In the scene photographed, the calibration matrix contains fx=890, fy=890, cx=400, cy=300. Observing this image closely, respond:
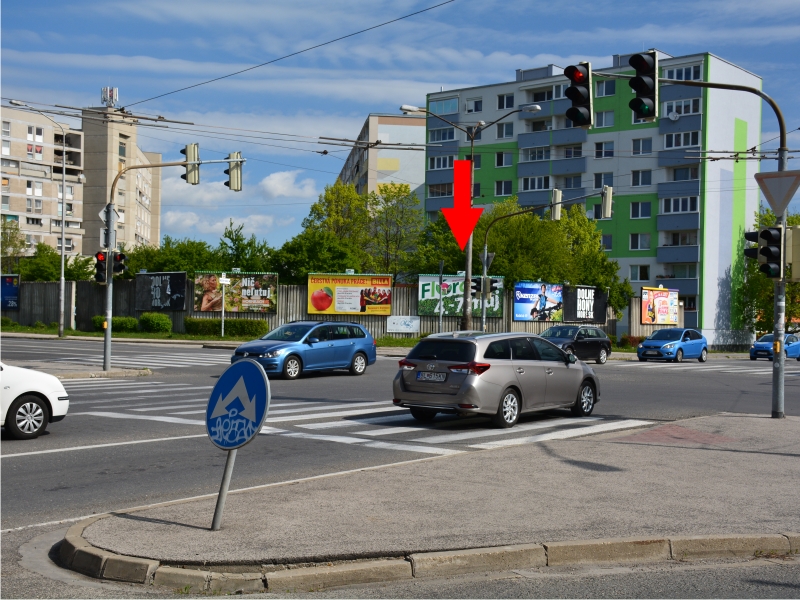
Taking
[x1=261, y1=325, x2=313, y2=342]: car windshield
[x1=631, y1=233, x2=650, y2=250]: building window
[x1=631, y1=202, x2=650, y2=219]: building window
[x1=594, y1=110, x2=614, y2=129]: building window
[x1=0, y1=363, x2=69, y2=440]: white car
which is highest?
[x1=594, y1=110, x2=614, y2=129]: building window

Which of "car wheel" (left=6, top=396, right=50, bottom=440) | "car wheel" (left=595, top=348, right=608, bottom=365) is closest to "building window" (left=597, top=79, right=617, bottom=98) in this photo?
"car wheel" (left=595, top=348, right=608, bottom=365)

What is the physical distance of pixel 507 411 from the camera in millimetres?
14234

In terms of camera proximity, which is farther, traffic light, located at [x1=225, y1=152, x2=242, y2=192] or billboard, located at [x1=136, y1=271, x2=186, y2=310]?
billboard, located at [x1=136, y1=271, x2=186, y2=310]

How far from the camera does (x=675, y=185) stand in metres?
73.8

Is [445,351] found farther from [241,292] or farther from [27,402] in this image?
[241,292]

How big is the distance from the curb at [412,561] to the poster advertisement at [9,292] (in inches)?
2109

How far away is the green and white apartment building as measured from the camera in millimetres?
72562

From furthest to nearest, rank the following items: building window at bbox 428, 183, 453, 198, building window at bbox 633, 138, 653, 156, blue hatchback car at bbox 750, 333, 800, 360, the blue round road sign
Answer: building window at bbox 428, 183, 453, 198 → building window at bbox 633, 138, 653, 156 → blue hatchback car at bbox 750, 333, 800, 360 → the blue round road sign

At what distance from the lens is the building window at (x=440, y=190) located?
87.4 metres

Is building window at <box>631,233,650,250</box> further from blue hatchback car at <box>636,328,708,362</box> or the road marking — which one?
the road marking

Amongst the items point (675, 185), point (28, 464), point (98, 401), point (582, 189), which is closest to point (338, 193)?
point (582, 189)

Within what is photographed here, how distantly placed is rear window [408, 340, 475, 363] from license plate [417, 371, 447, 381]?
0.28 m

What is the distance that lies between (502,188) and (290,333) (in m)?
61.2

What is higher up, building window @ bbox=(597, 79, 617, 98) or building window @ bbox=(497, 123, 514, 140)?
building window @ bbox=(597, 79, 617, 98)
